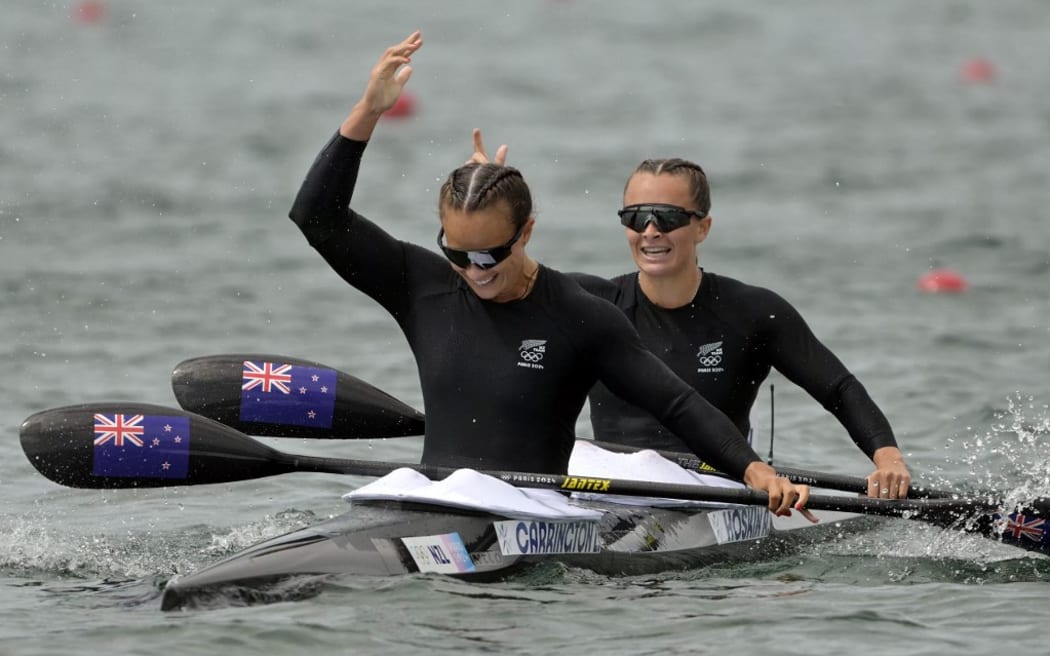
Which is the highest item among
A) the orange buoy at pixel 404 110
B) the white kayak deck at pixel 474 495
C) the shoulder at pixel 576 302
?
the orange buoy at pixel 404 110

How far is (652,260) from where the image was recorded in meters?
8.27

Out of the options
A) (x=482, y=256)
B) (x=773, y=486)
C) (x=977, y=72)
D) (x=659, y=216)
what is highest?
(x=977, y=72)

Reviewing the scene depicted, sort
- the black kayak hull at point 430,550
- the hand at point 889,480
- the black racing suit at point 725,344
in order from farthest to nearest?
the black racing suit at point 725,344, the hand at point 889,480, the black kayak hull at point 430,550

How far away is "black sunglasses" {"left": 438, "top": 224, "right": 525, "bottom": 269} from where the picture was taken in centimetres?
689

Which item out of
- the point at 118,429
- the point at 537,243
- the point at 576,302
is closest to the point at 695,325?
the point at 576,302

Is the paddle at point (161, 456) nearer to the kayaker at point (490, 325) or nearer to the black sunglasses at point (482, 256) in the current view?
the kayaker at point (490, 325)

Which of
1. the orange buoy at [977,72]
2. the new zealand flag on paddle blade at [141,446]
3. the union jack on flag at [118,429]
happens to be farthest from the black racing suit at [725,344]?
the orange buoy at [977,72]

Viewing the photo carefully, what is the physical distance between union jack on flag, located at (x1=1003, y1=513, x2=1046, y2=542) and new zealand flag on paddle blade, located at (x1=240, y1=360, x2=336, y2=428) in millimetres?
3174

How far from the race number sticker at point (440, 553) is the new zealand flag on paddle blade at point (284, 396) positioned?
1.66 metres

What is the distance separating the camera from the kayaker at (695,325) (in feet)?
26.9

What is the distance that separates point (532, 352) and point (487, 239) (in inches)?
20.6

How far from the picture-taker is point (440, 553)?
688cm

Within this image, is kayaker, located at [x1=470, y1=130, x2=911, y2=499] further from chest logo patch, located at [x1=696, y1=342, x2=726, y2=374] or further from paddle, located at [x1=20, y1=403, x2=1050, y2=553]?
paddle, located at [x1=20, y1=403, x2=1050, y2=553]

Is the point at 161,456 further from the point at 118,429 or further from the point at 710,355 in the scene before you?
Result: the point at 710,355
